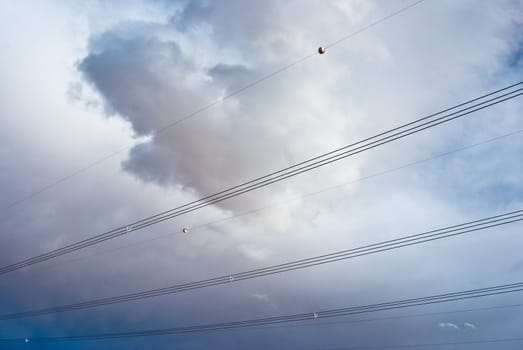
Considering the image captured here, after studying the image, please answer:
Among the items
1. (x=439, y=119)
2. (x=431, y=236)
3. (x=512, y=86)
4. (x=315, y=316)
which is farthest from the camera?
(x=315, y=316)

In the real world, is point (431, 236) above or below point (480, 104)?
below

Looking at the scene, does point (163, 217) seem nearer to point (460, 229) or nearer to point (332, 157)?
point (332, 157)

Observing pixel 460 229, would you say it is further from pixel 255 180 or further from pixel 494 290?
pixel 255 180

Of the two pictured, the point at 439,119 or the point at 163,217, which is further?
the point at 163,217

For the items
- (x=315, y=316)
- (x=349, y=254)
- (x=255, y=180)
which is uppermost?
(x=255, y=180)

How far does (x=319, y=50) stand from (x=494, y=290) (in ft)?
92.1

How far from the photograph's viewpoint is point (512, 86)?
21.8 m

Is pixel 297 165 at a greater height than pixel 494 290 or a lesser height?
greater

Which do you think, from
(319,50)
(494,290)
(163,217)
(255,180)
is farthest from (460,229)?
(163,217)

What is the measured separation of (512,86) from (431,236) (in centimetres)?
1380

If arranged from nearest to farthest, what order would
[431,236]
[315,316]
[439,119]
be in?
[439,119]
[431,236]
[315,316]

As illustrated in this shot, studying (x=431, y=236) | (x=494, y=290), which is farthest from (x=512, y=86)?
Answer: (x=494, y=290)

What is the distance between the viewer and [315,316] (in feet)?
120

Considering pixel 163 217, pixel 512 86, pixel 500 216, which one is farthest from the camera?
pixel 163 217
